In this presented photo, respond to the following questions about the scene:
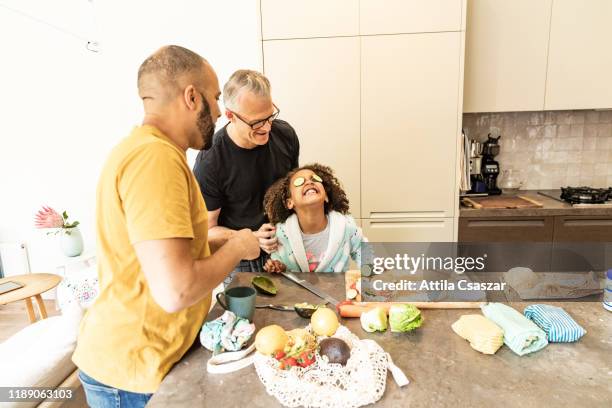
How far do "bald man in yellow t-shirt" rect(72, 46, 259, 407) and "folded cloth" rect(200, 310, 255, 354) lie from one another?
0.05 meters

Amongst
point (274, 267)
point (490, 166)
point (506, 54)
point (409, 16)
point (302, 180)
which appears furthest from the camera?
point (490, 166)

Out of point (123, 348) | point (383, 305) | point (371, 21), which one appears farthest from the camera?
point (371, 21)

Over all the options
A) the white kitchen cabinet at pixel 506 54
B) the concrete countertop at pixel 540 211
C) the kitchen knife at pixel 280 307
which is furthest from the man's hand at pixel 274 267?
the white kitchen cabinet at pixel 506 54

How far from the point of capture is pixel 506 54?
2.79m

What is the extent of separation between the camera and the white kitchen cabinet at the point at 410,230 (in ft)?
9.12

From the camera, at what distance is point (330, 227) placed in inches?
73.6

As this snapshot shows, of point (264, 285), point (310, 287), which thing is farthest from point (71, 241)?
point (310, 287)

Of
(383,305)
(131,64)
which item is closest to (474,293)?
(383,305)

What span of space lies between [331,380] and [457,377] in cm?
28

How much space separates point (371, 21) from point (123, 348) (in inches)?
94.8

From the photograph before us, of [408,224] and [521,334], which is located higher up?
[521,334]

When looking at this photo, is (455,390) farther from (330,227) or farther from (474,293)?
(330,227)

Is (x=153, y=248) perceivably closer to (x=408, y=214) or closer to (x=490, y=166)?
(x=408, y=214)

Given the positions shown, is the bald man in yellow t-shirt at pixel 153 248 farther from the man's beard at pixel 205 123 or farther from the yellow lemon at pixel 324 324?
the yellow lemon at pixel 324 324
